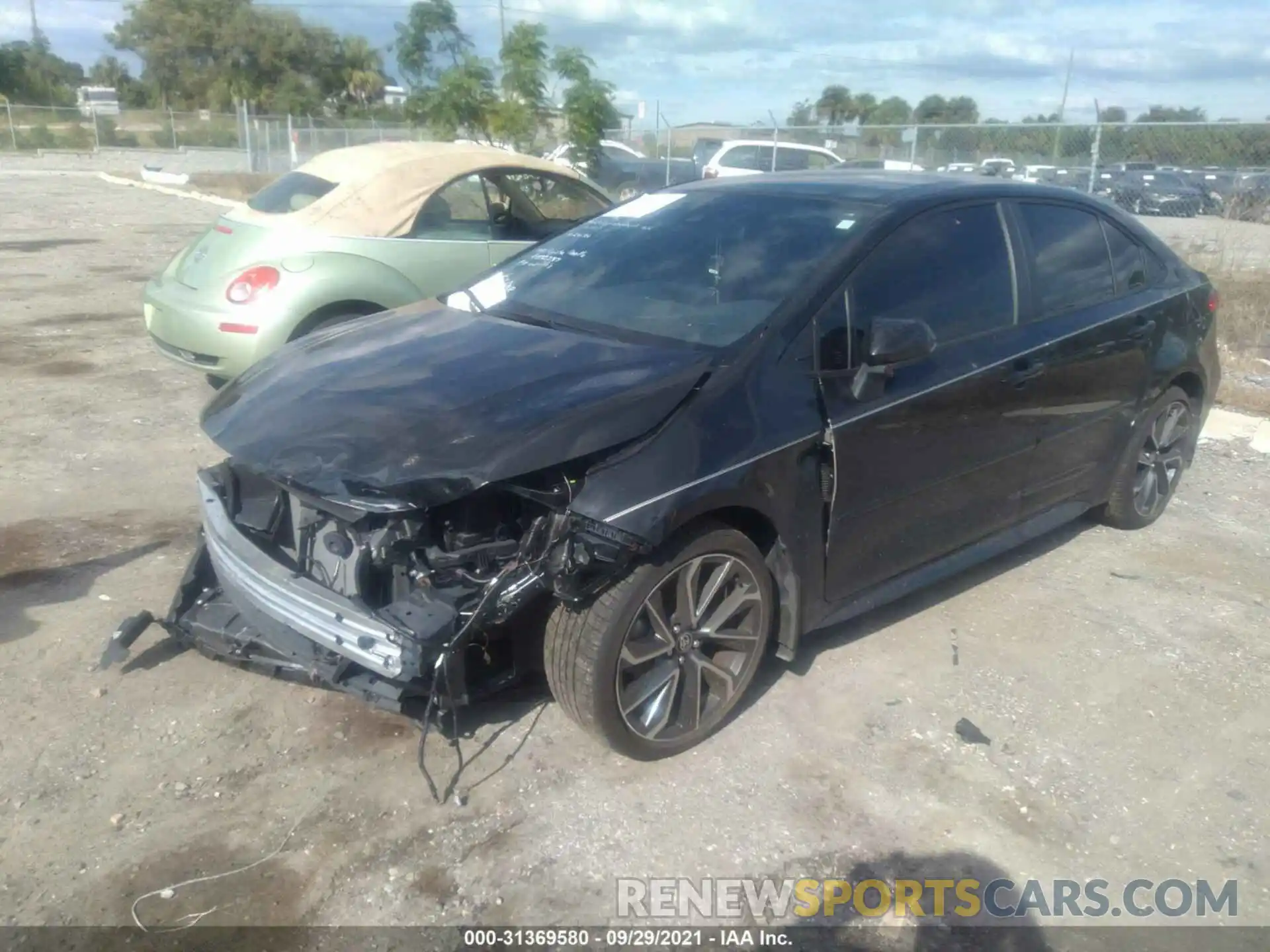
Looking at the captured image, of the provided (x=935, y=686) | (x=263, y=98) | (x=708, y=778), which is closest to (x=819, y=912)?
(x=708, y=778)

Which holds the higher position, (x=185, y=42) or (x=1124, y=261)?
(x=185, y=42)

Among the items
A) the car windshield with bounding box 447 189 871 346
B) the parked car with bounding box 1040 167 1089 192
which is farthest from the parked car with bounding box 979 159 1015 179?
the car windshield with bounding box 447 189 871 346

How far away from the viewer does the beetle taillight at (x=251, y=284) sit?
6355 millimetres

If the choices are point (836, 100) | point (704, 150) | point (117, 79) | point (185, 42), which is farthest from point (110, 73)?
point (704, 150)

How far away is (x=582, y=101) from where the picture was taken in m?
15.2

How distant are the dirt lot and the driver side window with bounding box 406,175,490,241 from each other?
2.78 m

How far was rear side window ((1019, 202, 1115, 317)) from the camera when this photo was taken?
15.1ft

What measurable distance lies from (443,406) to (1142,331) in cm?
343

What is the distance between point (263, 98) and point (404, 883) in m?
60.2

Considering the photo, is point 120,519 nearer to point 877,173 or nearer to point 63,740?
point 63,740

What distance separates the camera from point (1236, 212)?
1150 centimetres

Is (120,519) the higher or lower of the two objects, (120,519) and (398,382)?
the lower

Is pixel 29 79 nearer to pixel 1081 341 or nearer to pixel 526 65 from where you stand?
pixel 526 65

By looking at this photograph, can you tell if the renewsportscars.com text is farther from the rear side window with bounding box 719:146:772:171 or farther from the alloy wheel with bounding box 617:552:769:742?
the rear side window with bounding box 719:146:772:171
